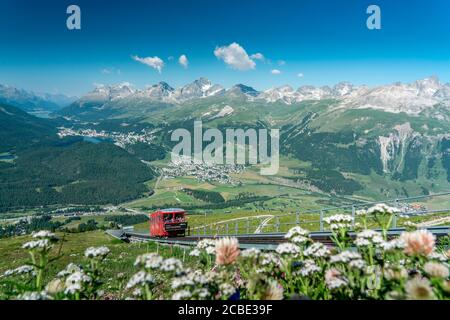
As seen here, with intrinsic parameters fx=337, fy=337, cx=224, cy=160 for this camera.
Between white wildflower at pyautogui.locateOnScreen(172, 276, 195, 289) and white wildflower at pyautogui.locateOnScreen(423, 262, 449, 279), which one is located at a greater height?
white wildflower at pyautogui.locateOnScreen(423, 262, 449, 279)

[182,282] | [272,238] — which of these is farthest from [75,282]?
[272,238]

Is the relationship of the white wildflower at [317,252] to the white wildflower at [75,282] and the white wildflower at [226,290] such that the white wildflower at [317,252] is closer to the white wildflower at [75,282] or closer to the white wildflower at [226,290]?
the white wildflower at [226,290]

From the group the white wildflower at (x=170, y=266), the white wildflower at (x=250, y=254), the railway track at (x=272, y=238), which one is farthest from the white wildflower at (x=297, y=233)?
the white wildflower at (x=170, y=266)

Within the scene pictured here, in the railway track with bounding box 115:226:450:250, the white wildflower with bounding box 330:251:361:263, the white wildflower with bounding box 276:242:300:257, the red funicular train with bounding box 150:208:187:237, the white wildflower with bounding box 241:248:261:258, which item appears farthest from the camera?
the red funicular train with bounding box 150:208:187:237

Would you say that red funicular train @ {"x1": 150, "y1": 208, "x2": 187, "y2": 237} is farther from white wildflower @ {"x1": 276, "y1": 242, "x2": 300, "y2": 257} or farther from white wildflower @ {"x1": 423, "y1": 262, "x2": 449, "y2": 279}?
white wildflower @ {"x1": 423, "y1": 262, "x2": 449, "y2": 279}

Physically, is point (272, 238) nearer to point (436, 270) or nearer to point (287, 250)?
point (287, 250)

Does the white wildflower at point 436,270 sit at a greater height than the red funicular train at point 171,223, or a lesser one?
greater

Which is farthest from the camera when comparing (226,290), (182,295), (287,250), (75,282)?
(287,250)

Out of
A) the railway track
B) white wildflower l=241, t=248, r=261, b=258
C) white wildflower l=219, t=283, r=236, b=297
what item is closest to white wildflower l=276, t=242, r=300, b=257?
white wildflower l=241, t=248, r=261, b=258
